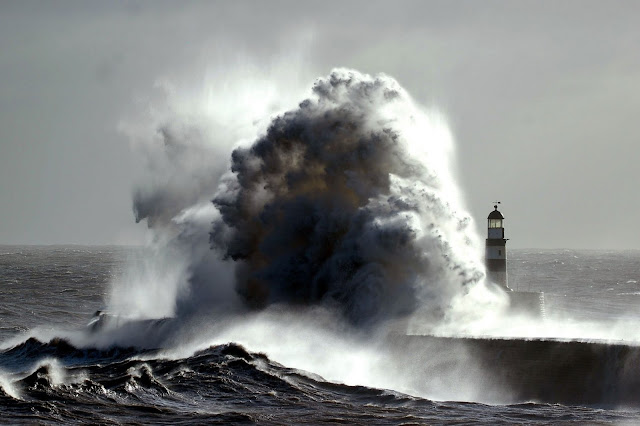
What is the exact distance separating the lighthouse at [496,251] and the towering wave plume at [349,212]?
289 centimetres

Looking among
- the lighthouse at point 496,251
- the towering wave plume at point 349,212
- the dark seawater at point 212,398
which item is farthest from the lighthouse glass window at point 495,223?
the dark seawater at point 212,398

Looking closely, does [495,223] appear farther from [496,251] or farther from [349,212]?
[349,212]

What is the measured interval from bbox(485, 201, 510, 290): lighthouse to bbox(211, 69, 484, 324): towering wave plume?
2.89m

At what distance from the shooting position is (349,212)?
26422mm

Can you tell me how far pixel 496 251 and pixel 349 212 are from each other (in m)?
5.82

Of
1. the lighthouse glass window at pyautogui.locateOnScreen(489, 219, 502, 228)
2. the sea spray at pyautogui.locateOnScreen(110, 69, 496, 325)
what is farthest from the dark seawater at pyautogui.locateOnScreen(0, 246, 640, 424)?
the lighthouse glass window at pyautogui.locateOnScreen(489, 219, 502, 228)

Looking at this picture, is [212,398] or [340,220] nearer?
[212,398]

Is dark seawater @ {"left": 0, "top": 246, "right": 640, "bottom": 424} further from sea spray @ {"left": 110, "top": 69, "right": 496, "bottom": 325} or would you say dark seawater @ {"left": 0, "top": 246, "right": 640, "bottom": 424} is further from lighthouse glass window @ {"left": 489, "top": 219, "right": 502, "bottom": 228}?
lighthouse glass window @ {"left": 489, "top": 219, "right": 502, "bottom": 228}

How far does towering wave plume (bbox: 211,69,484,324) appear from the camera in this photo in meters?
24.9

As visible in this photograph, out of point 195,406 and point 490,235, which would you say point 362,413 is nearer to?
point 195,406

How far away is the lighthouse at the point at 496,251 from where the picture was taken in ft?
96.3

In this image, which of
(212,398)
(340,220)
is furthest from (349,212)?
(212,398)

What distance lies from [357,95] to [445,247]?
5861mm

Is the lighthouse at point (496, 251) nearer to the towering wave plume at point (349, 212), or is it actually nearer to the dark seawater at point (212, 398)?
the towering wave plume at point (349, 212)
